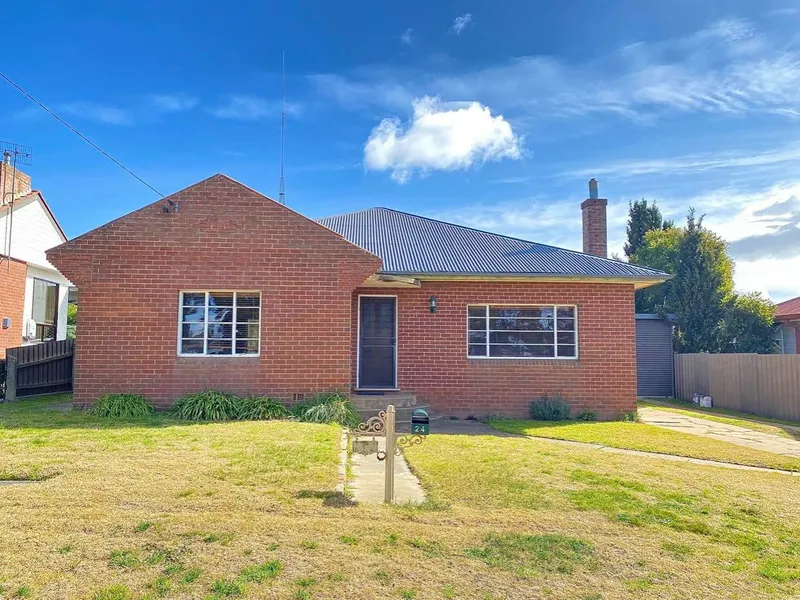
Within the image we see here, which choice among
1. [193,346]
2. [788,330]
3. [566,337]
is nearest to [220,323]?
[193,346]

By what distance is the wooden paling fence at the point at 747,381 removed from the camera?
1437 cm

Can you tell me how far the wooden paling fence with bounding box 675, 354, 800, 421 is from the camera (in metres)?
14.4

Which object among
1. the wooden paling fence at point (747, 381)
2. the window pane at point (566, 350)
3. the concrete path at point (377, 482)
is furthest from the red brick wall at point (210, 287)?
the wooden paling fence at point (747, 381)

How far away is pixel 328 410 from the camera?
412 inches

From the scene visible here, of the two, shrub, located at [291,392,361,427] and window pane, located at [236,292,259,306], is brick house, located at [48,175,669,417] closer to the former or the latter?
window pane, located at [236,292,259,306]

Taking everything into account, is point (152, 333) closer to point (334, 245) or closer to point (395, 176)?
point (334, 245)

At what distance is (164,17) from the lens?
39.5 ft

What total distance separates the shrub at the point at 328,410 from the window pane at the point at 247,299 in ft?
7.67

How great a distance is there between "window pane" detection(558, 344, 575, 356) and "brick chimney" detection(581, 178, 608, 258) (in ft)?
14.5

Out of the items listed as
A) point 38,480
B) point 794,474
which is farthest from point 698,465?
point 38,480

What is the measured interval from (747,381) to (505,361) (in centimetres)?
845

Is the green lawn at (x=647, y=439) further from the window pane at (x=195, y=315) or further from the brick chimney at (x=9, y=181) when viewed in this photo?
the brick chimney at (x=9, y=181)

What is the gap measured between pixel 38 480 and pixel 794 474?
965 cm

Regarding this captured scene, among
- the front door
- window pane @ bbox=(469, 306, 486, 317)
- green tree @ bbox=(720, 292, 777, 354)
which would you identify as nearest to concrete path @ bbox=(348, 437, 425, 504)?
the front door
